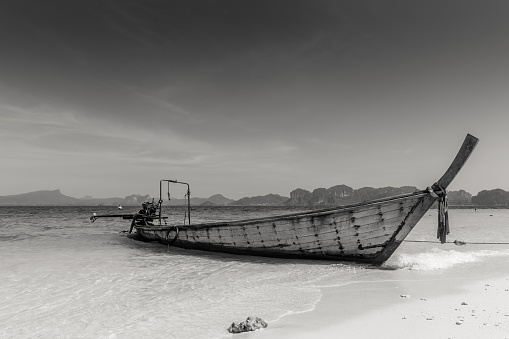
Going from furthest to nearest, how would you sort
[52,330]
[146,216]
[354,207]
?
[146,216] → [354,207] → [52,330]

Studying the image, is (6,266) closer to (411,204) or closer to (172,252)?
(172,252)

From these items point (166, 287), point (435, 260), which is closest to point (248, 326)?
point (166, 287)

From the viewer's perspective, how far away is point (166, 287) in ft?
27.8

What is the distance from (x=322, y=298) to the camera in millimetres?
6902

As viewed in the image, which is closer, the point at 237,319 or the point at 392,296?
the point at 237,319

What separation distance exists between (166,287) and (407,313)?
5.52 m

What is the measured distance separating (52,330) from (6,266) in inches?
301

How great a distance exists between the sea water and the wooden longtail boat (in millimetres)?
379

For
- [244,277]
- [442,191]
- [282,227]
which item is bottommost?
[244,277]

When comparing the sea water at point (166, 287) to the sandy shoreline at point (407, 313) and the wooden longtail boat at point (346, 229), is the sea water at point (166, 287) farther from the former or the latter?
the sandy shoreline at point (407, 313)

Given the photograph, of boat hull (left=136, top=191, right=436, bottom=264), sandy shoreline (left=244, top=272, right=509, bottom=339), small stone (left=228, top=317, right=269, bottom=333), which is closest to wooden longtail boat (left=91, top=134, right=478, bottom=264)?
boat hull (left=136, top=191, right=436, bottom=264)

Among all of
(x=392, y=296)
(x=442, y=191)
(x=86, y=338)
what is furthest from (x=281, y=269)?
(x=86, y=338)

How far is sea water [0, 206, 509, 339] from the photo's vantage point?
19.0ft

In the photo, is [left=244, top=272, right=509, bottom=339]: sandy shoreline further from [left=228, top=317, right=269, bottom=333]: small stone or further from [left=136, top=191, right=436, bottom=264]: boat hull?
[left=136, top=191, right=436, bottom=264]: boat hull
